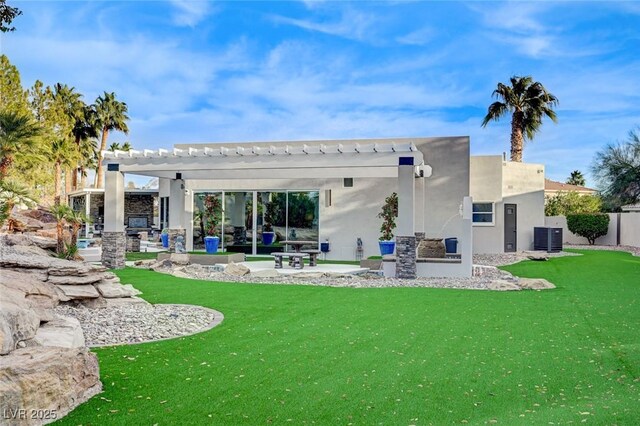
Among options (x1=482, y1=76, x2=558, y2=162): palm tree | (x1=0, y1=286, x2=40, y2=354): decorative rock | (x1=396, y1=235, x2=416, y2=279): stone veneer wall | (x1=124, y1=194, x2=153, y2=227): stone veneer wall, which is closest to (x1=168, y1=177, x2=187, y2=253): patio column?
(x1=396, y1=235, x2=416, y2=279): stone veneer wall

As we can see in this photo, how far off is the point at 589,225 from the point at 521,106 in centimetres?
780

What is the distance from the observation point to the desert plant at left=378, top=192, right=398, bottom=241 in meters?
19.2

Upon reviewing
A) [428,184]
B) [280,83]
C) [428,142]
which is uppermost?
[280,83]

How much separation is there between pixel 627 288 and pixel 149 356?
36.3 ft

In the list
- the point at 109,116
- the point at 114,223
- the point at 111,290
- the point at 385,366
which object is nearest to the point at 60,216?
the point at 114,223

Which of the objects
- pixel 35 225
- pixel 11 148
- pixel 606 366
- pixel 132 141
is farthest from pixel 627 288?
pixel 132 141

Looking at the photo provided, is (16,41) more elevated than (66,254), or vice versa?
(16,41)

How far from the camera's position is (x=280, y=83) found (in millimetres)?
18609

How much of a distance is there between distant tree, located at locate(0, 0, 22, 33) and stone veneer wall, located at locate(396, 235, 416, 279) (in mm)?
9868

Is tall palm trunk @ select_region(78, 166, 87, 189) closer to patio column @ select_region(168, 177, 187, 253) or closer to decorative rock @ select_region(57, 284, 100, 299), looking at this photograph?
patio column @ select_region(168, 177, 187, 253)

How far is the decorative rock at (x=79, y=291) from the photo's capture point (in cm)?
890

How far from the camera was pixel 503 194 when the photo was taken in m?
24.2

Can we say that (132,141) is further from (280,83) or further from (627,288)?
(627,288)

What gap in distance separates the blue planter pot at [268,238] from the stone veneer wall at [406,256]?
758 centimetres
